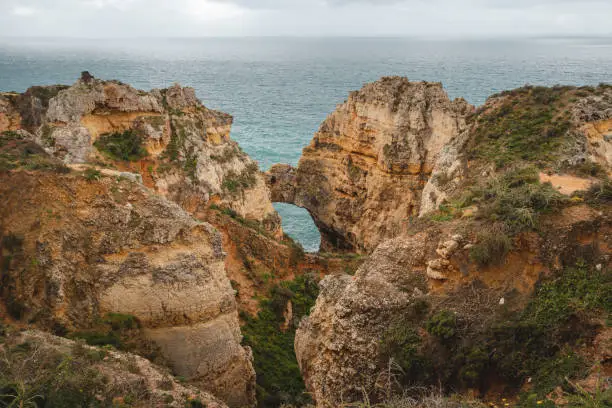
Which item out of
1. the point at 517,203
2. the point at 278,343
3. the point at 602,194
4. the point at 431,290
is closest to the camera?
the point at 431,290

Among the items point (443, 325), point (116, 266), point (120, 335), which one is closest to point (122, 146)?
point (116, 266)

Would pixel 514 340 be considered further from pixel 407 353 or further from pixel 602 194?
pixel 602 194

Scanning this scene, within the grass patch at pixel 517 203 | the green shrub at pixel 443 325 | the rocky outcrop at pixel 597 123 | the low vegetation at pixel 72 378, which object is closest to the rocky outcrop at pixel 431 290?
the green shrub at pixel 443 325

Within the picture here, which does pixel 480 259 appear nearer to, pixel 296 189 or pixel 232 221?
pixel 232 221

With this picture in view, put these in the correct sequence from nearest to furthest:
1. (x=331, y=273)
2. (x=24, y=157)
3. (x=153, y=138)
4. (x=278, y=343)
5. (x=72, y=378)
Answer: (x=72, y=378)
(x=24, y=157)
(x=331, y=273)
(x=278, y=343)
(x=153, y=138)

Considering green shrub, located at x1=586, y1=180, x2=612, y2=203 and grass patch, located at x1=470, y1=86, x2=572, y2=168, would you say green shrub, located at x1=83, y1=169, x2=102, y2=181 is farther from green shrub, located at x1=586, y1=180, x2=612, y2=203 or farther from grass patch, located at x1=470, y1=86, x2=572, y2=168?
grass patch, located at x1=470, y1=86, x2=572, y2=168

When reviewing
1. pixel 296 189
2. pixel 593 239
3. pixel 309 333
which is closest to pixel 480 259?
pixel 593 239

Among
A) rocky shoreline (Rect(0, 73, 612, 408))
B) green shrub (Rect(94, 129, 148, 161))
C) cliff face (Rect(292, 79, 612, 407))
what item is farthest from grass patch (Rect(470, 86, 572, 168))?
green shrub (Rect(94, 129, 148, 161))

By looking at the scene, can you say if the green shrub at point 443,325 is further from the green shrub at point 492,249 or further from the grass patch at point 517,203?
the grass patch at point 517,203
